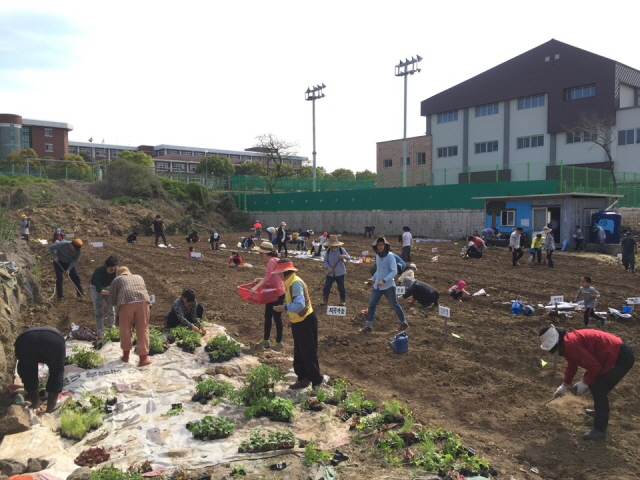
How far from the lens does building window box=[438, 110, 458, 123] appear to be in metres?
48.9

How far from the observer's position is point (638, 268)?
749 inches

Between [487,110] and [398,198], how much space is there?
16.8 m

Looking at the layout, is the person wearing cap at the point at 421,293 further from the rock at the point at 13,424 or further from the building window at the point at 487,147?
the building window at the point at 487,147

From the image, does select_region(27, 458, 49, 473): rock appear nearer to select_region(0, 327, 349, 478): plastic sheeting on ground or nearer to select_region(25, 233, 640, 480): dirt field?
select_region(0, 327, 349, 478): plastic sheeting on ground

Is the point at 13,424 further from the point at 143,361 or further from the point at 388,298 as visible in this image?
the point at 388,298

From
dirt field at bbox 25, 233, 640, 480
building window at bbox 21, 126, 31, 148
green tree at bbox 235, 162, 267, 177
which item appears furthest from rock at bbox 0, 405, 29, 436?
building window at bbox 21, 126, 31, 148

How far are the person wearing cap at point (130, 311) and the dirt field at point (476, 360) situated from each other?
1.95 metres

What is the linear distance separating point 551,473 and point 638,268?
1654cm

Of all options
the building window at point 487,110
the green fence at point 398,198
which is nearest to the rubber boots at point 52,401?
the green fence at point 398,198

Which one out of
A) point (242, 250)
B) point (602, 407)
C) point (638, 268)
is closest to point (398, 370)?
point (602, 407)

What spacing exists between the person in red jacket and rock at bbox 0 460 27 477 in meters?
5.29

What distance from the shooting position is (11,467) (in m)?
4.85

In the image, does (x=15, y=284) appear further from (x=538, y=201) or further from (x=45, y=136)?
(x=45, y=136)

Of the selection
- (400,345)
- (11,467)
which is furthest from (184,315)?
(11,467)
